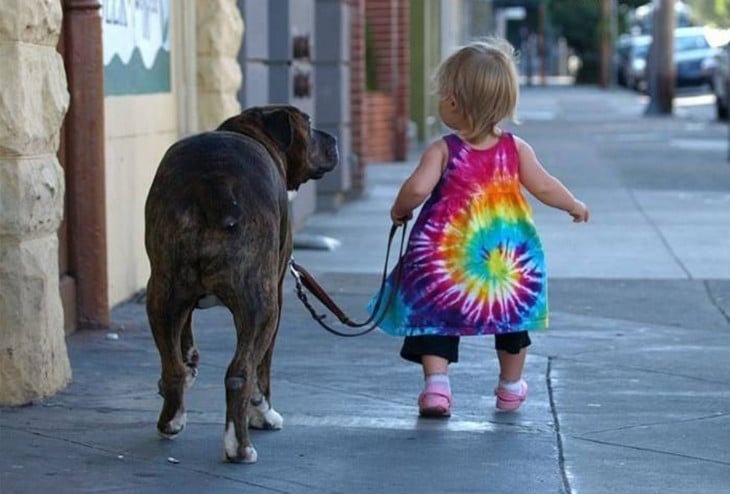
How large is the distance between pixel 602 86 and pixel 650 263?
52792 mm

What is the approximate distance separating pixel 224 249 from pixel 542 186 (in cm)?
160

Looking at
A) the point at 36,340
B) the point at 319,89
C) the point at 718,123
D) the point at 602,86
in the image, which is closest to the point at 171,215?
the point at 36,340

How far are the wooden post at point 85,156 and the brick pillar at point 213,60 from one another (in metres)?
2.74

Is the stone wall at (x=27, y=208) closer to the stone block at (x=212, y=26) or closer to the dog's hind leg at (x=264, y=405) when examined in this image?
the dog's hind leg at (x=264, y=405)

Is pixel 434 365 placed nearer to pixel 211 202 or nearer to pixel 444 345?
pixel 444 345

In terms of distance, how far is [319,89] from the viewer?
52.4 ft

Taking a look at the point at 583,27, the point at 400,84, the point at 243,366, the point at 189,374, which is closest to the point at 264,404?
the point at 189,374

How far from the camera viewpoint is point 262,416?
6.39 m

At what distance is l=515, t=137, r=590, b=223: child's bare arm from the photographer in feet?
22.0

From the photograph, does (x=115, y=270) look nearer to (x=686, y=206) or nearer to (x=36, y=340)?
(x=36, y=340)

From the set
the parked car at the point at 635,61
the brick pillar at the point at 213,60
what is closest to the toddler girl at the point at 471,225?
the brick pillar at the point at 213,60

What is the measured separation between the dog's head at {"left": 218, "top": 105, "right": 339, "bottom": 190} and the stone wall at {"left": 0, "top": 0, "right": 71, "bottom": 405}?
89 centimetres

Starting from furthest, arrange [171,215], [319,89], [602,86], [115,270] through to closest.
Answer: [602,86] < [319,89] < [115,270] < [171,215]

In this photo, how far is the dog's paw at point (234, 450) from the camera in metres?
5.76
